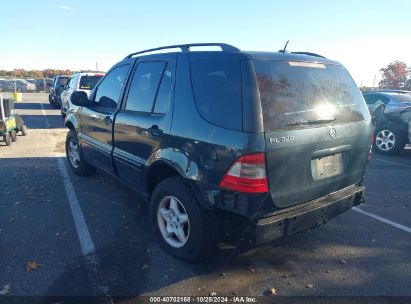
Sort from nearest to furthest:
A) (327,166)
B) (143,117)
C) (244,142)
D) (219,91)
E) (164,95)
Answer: (244,142) → (219,91) → (327,166) → (164,95) → (143,117)

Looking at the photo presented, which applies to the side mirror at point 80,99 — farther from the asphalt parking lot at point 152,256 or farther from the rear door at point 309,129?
the rear door at point 309,129

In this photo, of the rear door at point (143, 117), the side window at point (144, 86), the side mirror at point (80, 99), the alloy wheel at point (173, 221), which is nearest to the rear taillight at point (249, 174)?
the alloy wheel at point (173, 221)

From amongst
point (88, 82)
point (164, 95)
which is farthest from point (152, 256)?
point (88, 82)

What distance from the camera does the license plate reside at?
9.70ft

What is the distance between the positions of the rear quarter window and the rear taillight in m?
0.26

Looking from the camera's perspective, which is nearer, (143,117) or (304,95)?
(304,95)

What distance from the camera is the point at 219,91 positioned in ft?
9.28

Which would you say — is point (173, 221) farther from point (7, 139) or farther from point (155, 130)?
point (7, 139)

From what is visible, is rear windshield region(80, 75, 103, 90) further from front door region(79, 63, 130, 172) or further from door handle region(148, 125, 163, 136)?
door handle region(148, 125, 163, 136)

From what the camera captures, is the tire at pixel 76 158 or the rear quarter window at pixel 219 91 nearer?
the rear quarter window at pixel 219 91

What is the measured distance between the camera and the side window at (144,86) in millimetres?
3602

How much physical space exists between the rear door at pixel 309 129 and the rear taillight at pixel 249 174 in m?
0.06

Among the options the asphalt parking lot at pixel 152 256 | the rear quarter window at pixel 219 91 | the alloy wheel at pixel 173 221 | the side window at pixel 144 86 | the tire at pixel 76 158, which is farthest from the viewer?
the tire at pixel 76 158

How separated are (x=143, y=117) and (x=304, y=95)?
171cm
